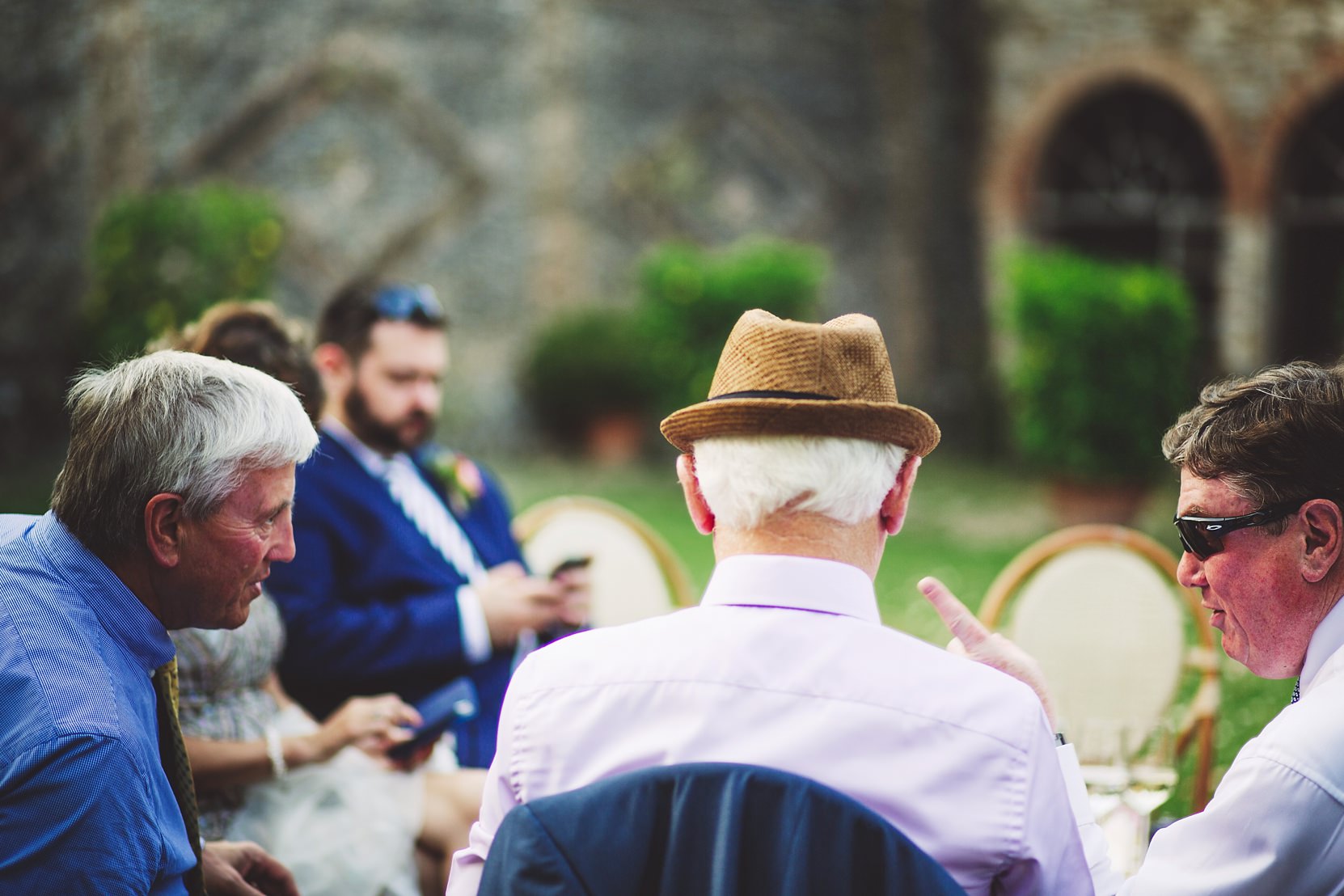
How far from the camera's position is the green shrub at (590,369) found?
12.1 meters

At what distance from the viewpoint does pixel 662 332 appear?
39.5ft

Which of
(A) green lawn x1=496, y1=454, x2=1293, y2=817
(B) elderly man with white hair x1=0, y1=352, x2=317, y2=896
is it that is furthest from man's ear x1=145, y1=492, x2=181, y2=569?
(A) green lawn x1=496, y1=454, x2=1293, y2=817

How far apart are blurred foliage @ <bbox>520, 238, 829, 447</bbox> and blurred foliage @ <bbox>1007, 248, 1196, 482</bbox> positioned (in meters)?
2.83

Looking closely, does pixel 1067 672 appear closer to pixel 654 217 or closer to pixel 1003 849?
pixel 1003 849

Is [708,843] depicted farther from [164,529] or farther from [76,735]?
[164,529]

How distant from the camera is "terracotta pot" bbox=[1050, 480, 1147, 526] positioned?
9.13 metres

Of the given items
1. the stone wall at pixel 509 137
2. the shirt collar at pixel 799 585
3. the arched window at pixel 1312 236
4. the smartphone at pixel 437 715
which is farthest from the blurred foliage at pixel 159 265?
the arched window at pixel 1312 236

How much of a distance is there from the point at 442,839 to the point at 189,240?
8687mm

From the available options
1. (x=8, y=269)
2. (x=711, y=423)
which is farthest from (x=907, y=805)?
(x=8, y=269)

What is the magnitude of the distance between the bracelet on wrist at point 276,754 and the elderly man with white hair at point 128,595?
560 mm

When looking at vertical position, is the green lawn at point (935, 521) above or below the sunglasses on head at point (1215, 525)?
below

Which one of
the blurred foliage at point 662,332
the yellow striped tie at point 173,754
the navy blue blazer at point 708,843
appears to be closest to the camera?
the navy blue blazer at point 708,843

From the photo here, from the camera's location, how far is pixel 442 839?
286 centimetres

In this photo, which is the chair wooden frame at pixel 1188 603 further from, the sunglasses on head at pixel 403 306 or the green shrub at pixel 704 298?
the green shrub at pixel 704 298
